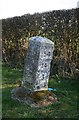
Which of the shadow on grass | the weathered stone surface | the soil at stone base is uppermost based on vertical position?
the weathered stone surface

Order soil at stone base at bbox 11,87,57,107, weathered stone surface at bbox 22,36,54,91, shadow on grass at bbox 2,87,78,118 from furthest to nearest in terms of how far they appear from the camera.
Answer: weathered stone surface at bbox 22,36,54,91 < soil at stone base at bbox 11,87,57,107 < shadow on grass at bbox 2,87,78,118

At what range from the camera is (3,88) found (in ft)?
26.7

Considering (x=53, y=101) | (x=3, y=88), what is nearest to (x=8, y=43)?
(x=3, y=88)

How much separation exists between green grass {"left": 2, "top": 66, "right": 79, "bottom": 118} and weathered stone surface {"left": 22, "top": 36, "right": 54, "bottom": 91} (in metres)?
0.53

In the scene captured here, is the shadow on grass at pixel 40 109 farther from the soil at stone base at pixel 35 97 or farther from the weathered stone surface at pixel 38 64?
the weathered stone surface at pixel 38 64

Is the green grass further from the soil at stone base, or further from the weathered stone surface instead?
the weathered stone surface

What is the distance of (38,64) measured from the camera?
721 centimetres

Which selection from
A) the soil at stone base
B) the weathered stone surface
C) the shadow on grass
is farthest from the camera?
the weathered stone surface

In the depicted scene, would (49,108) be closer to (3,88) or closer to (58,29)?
(3,88)

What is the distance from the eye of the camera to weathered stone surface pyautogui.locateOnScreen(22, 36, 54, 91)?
23.7 ft

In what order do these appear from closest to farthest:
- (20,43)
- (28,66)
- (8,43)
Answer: (28,66)
(20,43)
(8,43)

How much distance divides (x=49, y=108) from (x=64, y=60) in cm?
283

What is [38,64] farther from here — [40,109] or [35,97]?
[40,109]

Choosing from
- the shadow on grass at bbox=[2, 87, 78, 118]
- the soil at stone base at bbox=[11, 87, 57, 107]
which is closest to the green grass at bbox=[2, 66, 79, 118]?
the shadow on grass at bbox=[2, 87, 78, 118]
